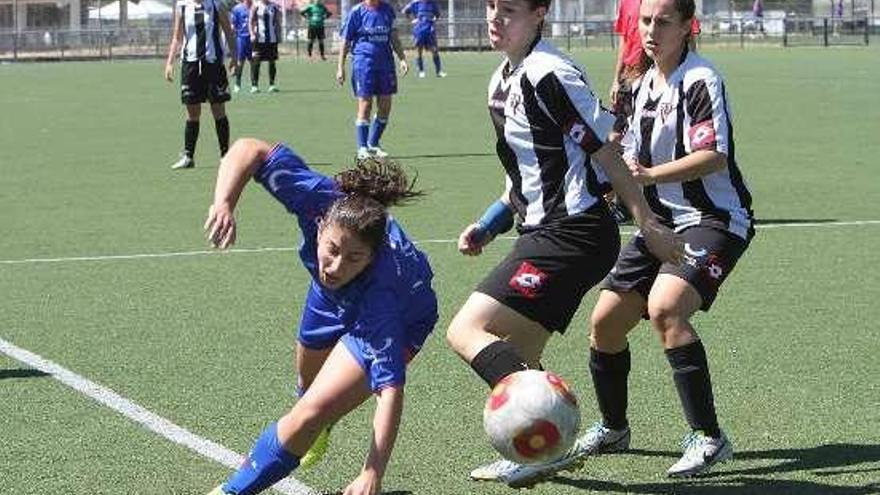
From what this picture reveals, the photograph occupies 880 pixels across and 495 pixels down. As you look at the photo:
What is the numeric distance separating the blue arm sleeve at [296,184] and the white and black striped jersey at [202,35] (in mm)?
12532

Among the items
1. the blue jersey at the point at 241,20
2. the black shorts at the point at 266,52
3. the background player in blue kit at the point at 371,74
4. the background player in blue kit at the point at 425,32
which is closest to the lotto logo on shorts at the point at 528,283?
the background player in blue kit at the point at 371,74

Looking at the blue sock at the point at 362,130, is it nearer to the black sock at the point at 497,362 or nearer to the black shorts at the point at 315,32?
the black sock at the point at 497,362

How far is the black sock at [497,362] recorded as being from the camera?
5512 millimetres

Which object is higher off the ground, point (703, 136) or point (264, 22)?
point (264, 22)

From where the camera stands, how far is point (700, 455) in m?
5.97

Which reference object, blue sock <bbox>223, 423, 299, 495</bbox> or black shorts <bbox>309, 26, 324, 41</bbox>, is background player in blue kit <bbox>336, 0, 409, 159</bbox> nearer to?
blue sock <bbox>223, 423, 299, 495</bbox>

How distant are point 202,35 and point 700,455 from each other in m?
12.7

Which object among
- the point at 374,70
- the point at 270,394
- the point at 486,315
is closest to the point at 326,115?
the point at 374,70

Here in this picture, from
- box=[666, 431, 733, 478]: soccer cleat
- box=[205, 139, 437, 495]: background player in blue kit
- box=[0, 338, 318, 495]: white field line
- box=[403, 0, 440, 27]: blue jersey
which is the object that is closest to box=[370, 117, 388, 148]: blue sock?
box=[0, 338, 318, 495]: white field line

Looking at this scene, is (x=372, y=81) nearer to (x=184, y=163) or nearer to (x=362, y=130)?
(x=362, y=130)

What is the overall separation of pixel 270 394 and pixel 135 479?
141cm

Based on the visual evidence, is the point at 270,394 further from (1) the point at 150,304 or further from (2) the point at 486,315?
(1) the point at 150,304

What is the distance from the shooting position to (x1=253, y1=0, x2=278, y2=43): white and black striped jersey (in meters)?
32.6

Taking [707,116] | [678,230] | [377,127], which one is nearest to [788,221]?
[377,127]
